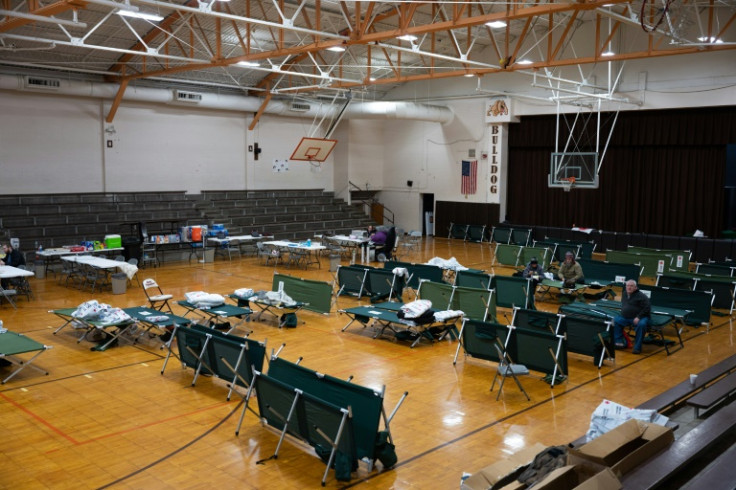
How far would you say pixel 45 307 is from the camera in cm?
1400

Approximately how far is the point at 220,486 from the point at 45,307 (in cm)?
968

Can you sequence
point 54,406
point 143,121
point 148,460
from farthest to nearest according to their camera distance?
point 143,121 → point 54,406 → point 148,460

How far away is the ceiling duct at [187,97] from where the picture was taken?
23142 millimetres

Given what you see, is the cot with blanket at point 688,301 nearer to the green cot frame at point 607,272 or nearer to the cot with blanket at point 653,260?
Answer: the green cot frame at point 607,272

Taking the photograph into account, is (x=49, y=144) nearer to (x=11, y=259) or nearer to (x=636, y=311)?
(x=11, y=259)

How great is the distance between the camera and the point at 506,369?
28.7 feet

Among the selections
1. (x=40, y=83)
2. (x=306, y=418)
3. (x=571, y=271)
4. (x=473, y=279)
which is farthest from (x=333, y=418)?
(x=40, y=83)

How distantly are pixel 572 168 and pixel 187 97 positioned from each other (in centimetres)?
1346

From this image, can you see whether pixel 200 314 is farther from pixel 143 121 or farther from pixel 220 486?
pixel 143 121

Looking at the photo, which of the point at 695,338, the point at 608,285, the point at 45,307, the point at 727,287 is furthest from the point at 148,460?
the point at 727,287

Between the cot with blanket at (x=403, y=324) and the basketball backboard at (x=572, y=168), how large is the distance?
35.9ft

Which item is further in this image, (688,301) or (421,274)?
(421,274)

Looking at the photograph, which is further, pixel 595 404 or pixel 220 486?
pixel 595 404

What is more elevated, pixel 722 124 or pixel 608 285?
pixel 722 124
